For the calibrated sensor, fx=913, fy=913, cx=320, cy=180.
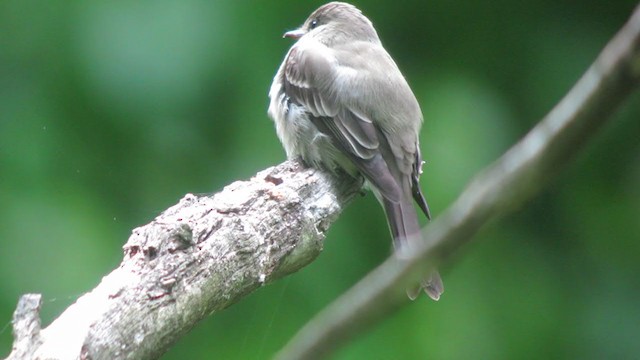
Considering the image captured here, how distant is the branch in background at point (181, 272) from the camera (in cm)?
204

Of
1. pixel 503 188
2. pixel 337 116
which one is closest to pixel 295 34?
pixel 337 116

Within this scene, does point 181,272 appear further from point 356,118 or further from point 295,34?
point 295,34

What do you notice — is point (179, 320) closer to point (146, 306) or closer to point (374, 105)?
point (146, 306)

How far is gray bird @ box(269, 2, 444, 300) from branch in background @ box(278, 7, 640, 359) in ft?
9.89

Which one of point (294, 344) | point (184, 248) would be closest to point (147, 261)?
point (184, 248)

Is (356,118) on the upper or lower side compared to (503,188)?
lower

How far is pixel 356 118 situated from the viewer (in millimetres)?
4016

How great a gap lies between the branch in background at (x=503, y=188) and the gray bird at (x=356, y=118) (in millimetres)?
3014

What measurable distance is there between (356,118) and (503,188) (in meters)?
3.54

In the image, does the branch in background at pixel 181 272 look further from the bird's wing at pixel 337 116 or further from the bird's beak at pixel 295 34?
the bird's beak at pixel 295 34

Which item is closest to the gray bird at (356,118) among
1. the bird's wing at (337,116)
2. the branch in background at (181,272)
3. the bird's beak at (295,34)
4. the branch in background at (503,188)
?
the bird's wing at (337,116)

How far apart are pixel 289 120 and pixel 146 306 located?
2152 mm

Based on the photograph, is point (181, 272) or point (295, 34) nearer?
point (181, 272)

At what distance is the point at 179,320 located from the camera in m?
2.22
